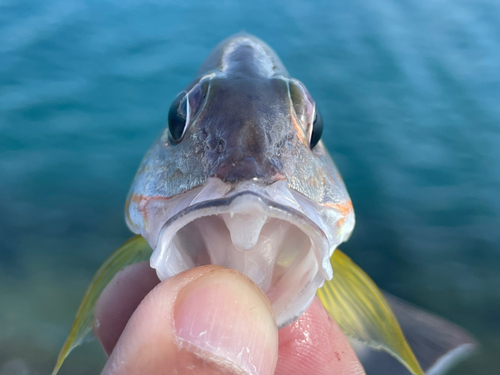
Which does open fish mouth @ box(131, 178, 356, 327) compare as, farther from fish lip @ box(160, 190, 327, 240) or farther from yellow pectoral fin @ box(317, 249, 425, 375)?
yellow pectoral fin @ box(317, 249, 425, 375)

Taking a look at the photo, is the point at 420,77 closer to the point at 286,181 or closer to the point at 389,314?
the point at 389,314

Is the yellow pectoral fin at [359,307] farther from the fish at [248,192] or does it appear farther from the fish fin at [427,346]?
the fish fin at [427,346]

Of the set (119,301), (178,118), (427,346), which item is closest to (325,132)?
(427,346)

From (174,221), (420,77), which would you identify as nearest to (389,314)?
(174,221)

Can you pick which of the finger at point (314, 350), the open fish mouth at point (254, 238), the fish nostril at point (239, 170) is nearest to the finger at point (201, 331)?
the open fish mouth at point (254, 238)

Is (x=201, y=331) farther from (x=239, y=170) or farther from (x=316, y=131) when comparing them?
(x=316, y=131)

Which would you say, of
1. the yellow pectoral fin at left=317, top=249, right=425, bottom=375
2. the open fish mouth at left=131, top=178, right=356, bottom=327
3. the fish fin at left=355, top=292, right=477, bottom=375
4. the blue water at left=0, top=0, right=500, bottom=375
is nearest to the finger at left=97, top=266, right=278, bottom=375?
the open fish mouth at left=131, top=178, right=356, bottom=327
